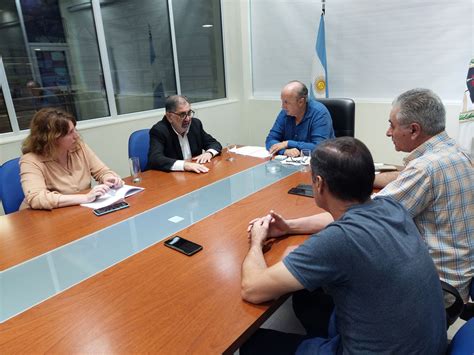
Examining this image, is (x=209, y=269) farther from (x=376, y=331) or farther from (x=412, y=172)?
(x=412, y=172)

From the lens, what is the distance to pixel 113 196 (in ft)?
6.36

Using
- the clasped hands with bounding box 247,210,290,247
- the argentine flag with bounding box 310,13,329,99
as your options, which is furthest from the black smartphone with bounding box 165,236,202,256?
the argentine flag with bounding box 310,13,329,99

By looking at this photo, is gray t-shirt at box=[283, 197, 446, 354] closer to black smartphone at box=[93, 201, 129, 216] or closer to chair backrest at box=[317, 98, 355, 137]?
black smartphone at box=[93, 201, 129, 216]

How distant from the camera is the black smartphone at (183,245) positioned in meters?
1.33

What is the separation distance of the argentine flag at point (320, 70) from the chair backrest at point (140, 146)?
7.38 feet

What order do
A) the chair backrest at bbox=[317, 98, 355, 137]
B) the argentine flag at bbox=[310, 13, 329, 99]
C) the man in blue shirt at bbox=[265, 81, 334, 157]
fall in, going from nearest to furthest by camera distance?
the man in blue shirt at bbox=[265, 81, 334, 157], the chair backrest at bbox=[317, 98, 355, 137], the argentine flag at bbox=[310, 13, 329, 99]

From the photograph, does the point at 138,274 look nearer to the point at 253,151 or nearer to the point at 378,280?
the point at 378,280

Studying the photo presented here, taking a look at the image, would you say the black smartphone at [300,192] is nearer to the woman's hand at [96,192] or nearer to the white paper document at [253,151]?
the white paper document at [253,151]

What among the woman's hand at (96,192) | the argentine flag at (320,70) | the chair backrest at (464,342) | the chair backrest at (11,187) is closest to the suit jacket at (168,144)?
the woman's hand at (96,192)

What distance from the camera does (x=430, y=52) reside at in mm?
3379

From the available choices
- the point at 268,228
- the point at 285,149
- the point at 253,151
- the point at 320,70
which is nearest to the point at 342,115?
the point at 285,149

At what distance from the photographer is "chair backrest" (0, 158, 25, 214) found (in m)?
1.94

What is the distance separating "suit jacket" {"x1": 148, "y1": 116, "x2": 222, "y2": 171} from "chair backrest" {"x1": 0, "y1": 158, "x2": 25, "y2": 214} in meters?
0.83

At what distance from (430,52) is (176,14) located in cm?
294
